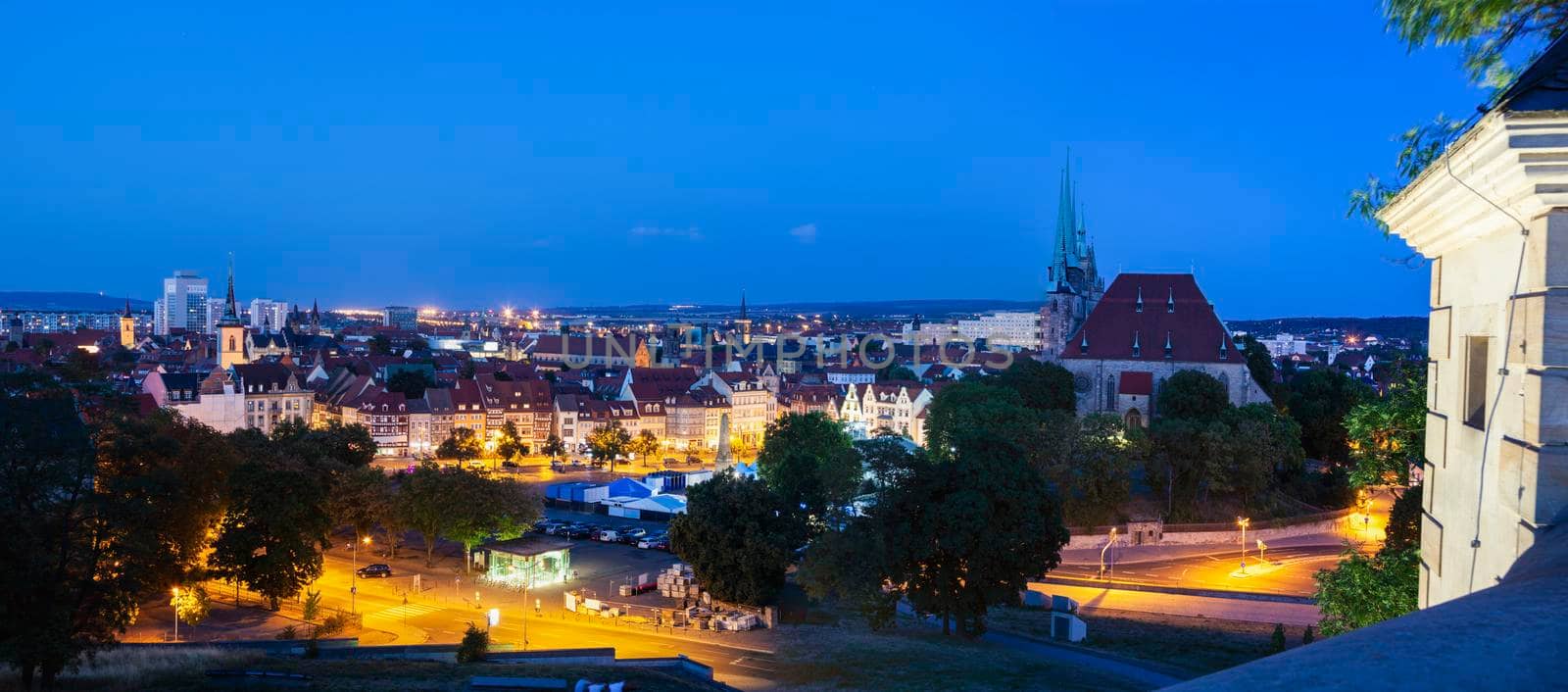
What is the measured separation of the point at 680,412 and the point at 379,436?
20.5 metres

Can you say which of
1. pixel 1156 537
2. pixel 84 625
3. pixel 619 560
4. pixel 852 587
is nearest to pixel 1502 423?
pixel 84 625

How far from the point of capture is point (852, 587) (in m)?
24.3

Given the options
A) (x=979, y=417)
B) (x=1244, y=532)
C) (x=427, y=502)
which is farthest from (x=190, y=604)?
(x=1244, y=532)

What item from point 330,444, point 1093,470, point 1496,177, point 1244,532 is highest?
point 1496,177

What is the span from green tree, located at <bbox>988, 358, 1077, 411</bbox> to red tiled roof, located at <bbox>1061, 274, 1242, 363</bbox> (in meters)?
3.48

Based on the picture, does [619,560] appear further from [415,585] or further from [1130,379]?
[1130,379]

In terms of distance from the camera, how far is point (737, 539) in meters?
28.3

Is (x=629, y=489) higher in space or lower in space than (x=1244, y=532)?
lower

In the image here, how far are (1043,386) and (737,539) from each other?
3009 centimetres

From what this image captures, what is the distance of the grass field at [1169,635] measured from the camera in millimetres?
22453

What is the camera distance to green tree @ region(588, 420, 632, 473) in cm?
6438

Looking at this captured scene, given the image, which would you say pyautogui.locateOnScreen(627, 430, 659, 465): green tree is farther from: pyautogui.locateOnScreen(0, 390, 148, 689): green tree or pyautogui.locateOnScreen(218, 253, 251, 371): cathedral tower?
pyautogui.locateOnScreen(0, 390, 148, 689): green tree

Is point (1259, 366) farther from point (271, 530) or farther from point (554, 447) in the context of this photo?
point (271, 530)

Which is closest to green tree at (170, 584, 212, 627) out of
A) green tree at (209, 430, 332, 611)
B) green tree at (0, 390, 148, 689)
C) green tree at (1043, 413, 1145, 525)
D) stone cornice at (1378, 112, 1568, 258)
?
green tree at (209, 430, 332, 611)
